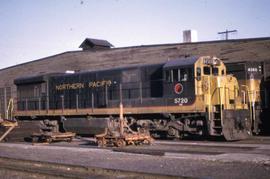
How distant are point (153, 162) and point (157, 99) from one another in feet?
24.9

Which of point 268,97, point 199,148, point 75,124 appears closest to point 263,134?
point 268,97

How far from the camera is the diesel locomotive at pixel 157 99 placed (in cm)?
1723

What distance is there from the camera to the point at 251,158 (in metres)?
11.3

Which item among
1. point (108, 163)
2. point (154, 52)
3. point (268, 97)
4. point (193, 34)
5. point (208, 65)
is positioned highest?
point (193, 34)

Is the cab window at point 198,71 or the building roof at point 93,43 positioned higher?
the building roof at point 93,43

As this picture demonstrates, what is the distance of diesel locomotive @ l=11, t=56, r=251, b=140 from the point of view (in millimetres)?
17225

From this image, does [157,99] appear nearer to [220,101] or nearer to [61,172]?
[220,101]

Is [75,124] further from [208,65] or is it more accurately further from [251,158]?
[251,158]

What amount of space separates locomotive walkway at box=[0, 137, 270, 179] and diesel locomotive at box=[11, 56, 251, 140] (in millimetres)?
2745

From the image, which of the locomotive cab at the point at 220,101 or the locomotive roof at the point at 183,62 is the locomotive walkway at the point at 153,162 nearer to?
the locomotive cab at the point at 220,101

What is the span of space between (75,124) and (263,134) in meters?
8.97

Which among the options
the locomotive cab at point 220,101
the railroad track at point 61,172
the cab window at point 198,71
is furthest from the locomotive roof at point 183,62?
the railroad track at point 61,172

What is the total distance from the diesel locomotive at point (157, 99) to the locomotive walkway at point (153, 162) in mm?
2745

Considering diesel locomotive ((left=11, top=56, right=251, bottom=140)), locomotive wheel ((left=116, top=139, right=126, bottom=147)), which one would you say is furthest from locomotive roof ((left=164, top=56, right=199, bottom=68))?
locomotive wheel ((left=116, top=139, right=126, bottom=147))
